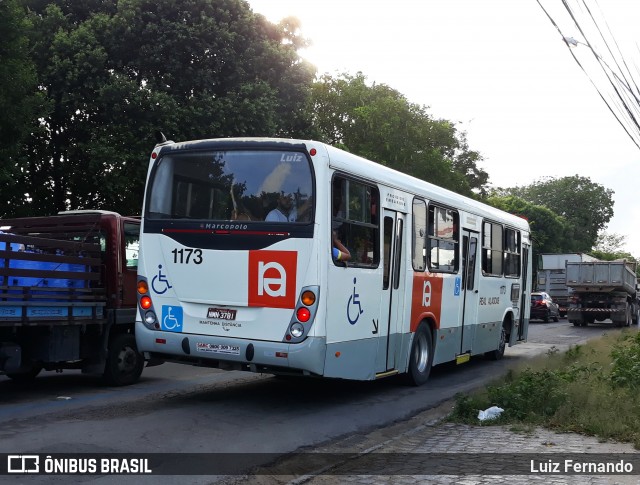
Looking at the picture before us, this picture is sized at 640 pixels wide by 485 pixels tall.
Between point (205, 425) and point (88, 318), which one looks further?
point (88, 318)

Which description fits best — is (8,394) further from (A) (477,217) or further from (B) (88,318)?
(A) (477,217)

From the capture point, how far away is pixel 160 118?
70.5 feet

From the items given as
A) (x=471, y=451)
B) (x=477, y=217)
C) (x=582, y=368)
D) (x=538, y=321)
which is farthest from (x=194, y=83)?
(x=538, y=321)

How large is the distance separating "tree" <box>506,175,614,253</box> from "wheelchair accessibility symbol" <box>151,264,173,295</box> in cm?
8700

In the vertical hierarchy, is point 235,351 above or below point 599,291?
below

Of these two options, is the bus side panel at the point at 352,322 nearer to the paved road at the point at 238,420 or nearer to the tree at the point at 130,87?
the paved road at the point at 238,420

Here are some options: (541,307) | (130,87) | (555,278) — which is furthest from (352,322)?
(555,278)

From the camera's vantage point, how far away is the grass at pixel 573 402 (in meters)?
7.95

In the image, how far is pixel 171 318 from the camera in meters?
9.06

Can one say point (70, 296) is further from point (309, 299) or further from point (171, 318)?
point (309, 299)

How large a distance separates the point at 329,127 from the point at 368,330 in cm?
3080

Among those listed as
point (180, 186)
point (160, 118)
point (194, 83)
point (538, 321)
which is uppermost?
point (194, 83)

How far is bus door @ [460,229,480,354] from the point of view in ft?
43.9

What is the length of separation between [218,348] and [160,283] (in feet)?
3.95
